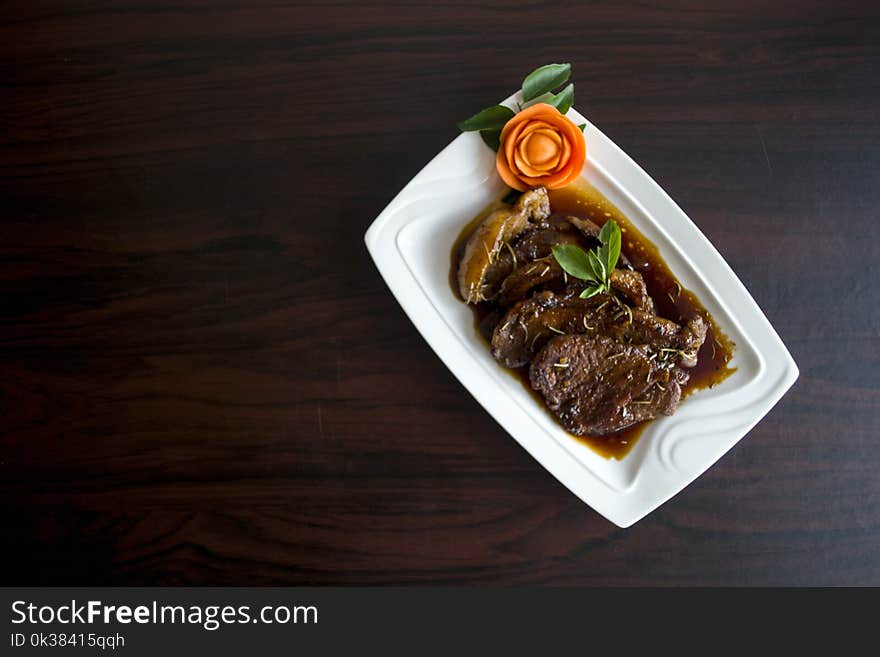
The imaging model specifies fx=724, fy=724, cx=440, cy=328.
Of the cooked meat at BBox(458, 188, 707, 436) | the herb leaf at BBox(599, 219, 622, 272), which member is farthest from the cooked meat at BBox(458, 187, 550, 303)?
the herb leaf at BBox(599, 219, 622, 272)

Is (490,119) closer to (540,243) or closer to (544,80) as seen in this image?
(544,80)

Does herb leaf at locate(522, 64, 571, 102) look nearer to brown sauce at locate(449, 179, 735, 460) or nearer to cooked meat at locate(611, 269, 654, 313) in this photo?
brown sauce at locate(449, 179, 735, 460)

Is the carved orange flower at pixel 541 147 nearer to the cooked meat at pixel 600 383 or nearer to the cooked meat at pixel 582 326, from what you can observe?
the cooked meat at pixel 582 326

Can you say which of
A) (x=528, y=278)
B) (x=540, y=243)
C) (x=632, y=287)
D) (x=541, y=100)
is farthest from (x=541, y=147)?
(x=632, y=287)

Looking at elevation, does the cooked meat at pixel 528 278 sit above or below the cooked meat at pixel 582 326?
above

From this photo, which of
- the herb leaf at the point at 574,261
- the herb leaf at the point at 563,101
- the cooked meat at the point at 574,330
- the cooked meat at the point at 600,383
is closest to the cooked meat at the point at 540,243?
the cooked meat at the point at 574,330

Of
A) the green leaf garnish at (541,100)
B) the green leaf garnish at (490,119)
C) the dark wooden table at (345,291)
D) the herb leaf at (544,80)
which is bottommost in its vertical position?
the dark wooden table at (345,291)

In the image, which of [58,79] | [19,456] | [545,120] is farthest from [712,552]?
[58,79]
